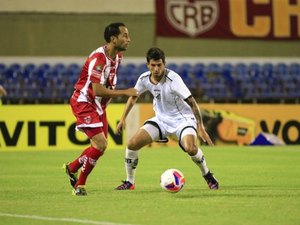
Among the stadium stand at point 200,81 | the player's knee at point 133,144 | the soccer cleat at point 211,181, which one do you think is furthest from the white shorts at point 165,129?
the stadium stand at point 200,81

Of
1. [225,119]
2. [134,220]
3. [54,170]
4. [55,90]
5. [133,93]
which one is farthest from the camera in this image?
[55,90]

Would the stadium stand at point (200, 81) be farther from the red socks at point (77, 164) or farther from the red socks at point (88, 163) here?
the red socks at point (88, 163)

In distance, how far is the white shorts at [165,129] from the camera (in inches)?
434

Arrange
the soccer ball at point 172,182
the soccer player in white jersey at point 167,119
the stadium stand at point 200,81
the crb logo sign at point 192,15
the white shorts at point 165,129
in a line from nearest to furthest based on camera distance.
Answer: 1. the soccer ball at point 172,182
2. the soccer player in white jersey at point 167,119
3. the white shorts at point 165,129
4. the stadium stand at point 200,81
5. the crb logo sign at point 192,15

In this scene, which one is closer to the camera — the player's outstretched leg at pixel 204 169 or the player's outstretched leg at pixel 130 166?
the player's outstretched leg at pixel 204 169

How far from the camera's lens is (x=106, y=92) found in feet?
33.3

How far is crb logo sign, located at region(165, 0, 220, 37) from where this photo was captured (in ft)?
88.9

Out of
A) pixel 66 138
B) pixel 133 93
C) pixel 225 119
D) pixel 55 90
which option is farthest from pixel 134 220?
pixel 55 90

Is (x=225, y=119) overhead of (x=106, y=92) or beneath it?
beneath

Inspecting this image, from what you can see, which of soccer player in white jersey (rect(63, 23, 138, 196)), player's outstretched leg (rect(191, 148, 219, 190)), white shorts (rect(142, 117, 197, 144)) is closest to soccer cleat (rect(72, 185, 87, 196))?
soccer player in white jersey (rect(63, 23, 138, 196))

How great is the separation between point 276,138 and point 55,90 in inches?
243

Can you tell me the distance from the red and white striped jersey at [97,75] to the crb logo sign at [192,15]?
54.6 feet

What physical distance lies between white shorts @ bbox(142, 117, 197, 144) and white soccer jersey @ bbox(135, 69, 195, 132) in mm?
53

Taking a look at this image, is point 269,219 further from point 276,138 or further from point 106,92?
point 276,138
